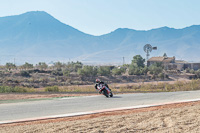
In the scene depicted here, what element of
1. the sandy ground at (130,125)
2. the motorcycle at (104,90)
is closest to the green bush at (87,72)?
the motorcycle at (104,90)

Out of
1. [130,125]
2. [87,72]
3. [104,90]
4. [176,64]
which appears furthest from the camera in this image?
[176,64]

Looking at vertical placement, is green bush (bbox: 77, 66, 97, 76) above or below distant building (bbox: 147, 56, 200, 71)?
below

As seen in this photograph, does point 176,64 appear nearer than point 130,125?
No

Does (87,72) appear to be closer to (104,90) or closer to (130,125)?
(104,90)

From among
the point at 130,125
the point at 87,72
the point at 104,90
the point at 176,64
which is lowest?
the point at 130,125

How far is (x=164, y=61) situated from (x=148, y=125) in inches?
3546

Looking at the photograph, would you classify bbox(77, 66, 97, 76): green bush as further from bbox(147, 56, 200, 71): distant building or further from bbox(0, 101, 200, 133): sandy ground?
bbox(0, 101, 200, 133): sandy ground

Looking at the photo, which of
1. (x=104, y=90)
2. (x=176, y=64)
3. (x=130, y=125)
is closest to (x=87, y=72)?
(x=104, y=90)

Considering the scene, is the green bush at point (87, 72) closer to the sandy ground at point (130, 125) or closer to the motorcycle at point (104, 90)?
the motorcycle at point (104, 90)

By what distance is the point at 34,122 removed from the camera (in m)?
11.5

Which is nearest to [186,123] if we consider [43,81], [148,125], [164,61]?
[148,125]

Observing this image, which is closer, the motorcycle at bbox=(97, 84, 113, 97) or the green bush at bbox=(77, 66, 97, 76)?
the motorcycle at bbox=(97, 84, 113, 97)

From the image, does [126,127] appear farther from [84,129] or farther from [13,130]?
[13,130]

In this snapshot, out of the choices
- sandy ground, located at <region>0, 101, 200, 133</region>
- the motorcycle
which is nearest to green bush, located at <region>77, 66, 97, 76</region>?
the motorcycle
